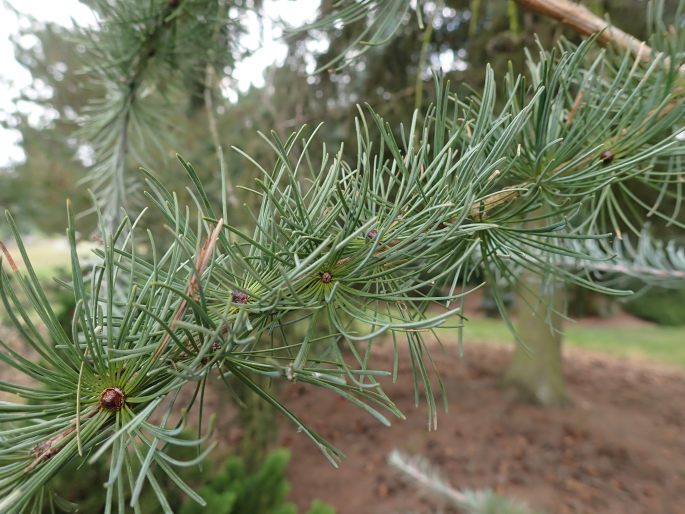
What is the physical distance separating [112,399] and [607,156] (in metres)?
0.47

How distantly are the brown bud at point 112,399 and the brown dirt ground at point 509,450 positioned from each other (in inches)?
81.7

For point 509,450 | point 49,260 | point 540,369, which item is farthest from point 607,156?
point 49,260

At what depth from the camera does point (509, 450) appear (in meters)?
3.15

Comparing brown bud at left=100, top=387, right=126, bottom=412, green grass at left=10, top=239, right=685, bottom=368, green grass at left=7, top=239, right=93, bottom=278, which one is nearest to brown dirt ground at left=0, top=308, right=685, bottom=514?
green grass at left=7, top=239, right=93, bottom=278

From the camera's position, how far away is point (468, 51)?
300 cm

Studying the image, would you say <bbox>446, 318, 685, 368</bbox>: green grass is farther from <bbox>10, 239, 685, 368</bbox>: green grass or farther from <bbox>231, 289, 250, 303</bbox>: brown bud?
<bbox>231, 289, 250, 303</bbox>: brown bud

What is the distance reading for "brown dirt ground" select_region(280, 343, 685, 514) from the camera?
8.89 ft

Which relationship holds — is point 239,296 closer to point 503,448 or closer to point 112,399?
point 112,399

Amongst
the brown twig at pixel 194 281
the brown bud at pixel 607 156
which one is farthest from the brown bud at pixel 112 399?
the brown bud at pixel 607 156

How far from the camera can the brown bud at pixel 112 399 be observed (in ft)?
0.96

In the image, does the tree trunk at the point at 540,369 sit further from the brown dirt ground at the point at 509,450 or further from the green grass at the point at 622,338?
the green grass at the point at 622,338

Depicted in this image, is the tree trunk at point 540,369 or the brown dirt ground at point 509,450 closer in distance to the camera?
the brown dirt ground at point 509,450

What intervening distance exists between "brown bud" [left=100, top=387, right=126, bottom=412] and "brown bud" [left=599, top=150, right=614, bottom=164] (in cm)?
45

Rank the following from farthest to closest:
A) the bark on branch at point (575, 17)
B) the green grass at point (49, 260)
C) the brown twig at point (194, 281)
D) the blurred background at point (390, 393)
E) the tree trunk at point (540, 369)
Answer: the tree trunk at point (540, 369) < the green grass at point (49, 260) < the blurred background at point (390, 393) < the bark on branch at point (575, 17) < the brown twig at point (194, 281)
